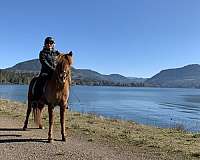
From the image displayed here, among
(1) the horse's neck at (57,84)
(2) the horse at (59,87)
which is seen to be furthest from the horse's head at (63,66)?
(1) the horse's neck at (57,84)

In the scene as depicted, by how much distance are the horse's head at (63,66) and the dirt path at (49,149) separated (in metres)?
1.90

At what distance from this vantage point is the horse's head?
423 inches

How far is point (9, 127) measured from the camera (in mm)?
14203

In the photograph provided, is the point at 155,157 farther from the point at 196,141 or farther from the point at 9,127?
the point at 9,127

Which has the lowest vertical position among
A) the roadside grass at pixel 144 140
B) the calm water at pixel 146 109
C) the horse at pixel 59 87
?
the calm water at pixel 146 109

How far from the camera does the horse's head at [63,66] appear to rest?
1073cm

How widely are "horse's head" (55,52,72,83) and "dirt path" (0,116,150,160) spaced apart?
1.90 meters

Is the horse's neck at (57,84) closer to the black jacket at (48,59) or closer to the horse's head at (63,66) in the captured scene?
the horse's head at (63,66)

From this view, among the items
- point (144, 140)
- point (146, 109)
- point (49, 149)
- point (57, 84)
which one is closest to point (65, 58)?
point (57, 84)

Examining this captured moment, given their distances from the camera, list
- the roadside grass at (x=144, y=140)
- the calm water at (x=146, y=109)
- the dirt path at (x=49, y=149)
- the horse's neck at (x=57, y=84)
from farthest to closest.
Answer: the calm water at (x=146, y=109)
the horse's neck at (x=57, y=84)
the roadside grass at (x=144, y=140)
the dirt path at (x=49, y=149)

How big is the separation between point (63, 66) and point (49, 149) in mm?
2326

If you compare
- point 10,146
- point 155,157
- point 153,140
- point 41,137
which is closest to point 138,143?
point 153,140

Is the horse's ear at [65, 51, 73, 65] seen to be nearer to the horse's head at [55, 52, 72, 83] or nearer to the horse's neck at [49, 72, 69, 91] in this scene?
the horse's head at [55, 52, 72, 83]

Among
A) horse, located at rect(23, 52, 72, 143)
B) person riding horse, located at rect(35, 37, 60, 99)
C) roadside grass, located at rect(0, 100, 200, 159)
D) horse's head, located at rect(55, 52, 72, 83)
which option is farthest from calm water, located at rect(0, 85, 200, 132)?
horse's head, located at rect(55, 52, 72, 83)
